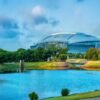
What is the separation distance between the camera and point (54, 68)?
Answer: 9664mm

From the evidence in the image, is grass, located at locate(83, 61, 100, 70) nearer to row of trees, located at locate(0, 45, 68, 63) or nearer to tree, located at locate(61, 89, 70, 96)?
row of trees, located at locate(0, 45, 68, 63)

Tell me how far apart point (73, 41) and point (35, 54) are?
0.87 metres

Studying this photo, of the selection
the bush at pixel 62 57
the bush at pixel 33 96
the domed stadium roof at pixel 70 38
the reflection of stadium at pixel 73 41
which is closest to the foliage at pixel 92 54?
the reflection of stadium at pixel 73 41

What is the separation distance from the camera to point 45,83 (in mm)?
9445

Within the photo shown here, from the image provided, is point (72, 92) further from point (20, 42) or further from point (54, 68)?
point (20, 42)

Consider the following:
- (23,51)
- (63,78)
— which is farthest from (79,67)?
(23,51)

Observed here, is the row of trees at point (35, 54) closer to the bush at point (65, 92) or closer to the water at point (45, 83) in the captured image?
the water at point (45, 83)

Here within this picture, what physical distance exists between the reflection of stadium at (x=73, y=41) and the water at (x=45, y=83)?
548 millimetres

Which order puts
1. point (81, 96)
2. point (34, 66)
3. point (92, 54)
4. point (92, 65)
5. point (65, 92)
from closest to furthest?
point (65, 92) → point (81, 96) → point (34, 66) → point (92, 54) → point (92, 65)

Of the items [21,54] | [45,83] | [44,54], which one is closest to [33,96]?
[45,83]

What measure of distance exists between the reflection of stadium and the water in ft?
1.80

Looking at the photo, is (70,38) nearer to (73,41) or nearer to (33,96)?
(73,41)

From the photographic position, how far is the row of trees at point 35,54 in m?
9.35

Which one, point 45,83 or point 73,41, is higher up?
point 73,41
